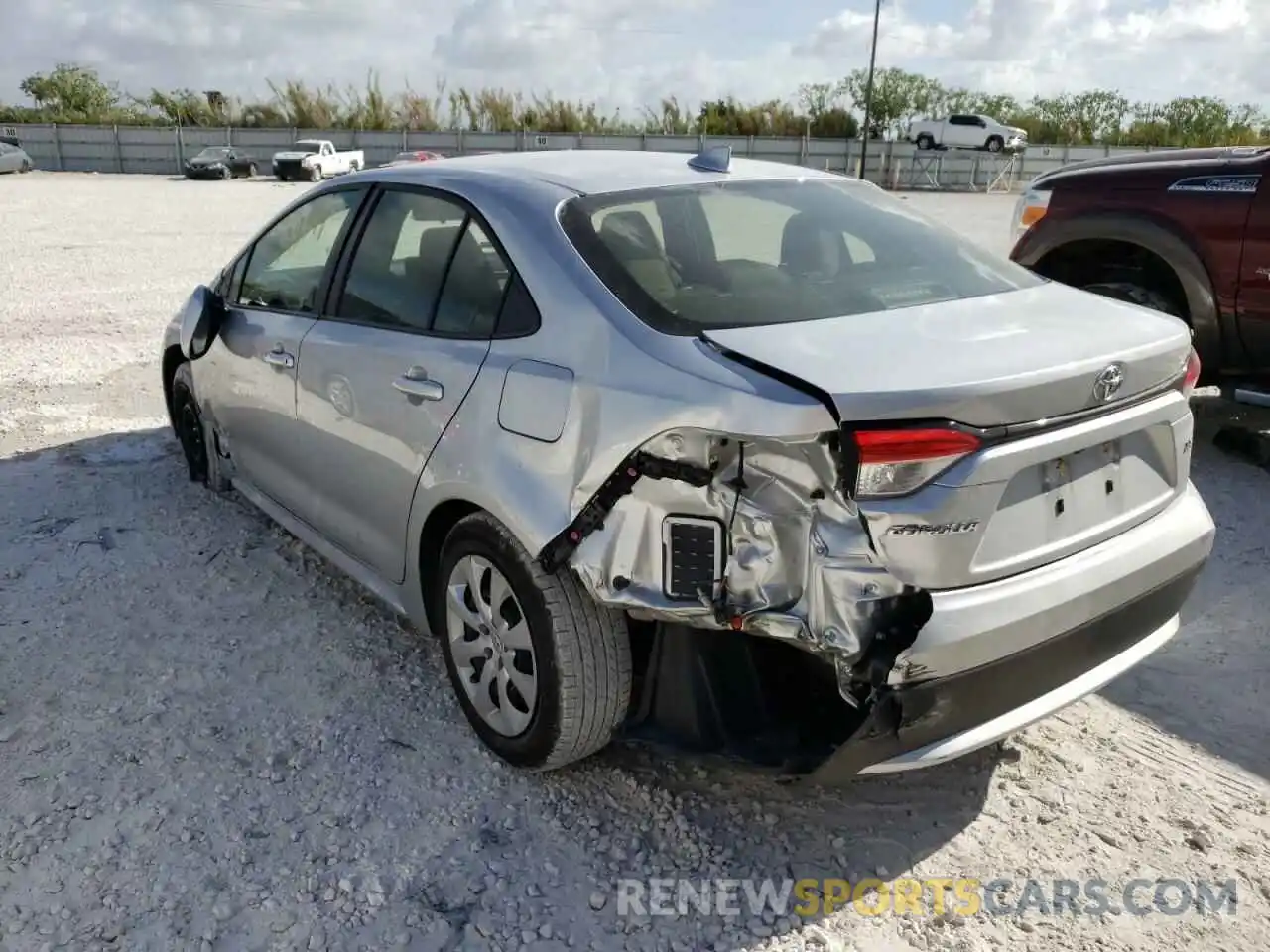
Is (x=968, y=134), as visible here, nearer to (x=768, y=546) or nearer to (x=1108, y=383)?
(x=1108, y=383)

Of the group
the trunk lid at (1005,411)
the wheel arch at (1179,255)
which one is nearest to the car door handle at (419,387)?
the trunk lid at (1005,411)

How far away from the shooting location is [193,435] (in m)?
5.03

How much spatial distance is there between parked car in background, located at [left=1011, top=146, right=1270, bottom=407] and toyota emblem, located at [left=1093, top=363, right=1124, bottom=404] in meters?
3.29

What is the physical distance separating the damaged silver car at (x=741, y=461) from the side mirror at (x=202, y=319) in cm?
102

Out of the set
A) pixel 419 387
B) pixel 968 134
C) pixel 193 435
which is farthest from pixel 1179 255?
pixel 968 134

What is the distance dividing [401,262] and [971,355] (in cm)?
189

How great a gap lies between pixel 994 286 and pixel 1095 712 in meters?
1.39

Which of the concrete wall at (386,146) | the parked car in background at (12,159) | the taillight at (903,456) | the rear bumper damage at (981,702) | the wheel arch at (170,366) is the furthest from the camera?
the concrete wall at (386,146)

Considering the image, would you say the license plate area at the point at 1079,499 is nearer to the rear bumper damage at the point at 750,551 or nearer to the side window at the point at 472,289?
the rear bumper damage at the point at 750,551

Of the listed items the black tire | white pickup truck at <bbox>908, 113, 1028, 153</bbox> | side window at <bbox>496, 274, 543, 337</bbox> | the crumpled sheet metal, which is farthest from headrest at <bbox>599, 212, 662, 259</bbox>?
white pickup truck at <bbox>908, 113, 1028, 153</bbox>

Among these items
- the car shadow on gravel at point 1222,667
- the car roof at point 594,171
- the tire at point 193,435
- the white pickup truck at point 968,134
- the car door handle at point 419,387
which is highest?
the white pickup truck at point 968,134

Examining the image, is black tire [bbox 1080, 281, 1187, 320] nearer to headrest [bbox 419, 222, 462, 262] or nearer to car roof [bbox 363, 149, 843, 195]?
car roof [bbox 363, 149, 843, 195]

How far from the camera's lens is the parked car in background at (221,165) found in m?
35.7

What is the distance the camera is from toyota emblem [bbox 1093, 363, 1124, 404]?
93.0 inches
